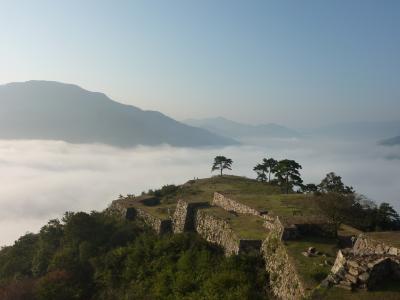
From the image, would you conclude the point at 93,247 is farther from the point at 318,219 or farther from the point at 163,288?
the point at 318,219

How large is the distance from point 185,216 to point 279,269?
45.7ft

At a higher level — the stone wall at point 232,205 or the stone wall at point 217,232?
the stone wall at point 232,205

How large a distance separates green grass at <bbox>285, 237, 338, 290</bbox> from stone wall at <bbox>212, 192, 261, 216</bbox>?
25.4 feet

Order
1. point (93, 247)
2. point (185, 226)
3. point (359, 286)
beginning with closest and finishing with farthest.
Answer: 1. point (359, 286)
2. point (185, 226)
3. point (93, 247)

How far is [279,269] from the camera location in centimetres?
1967

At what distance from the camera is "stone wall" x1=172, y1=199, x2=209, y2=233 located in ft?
107

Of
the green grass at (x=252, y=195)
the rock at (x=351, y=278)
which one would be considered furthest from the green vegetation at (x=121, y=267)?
the green grass at (x=252, y=195)

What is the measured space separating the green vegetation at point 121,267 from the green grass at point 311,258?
2.33 m

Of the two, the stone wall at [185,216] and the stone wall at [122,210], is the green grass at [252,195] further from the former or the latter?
the stone wall at [122,210]

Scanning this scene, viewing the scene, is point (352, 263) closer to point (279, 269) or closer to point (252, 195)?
point (279, 269)

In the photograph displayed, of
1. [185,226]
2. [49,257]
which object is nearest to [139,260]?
[185,226]

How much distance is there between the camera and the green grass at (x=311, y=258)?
16.6 metres

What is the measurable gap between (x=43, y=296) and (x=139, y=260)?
7107mm

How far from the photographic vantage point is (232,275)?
66.0ft
